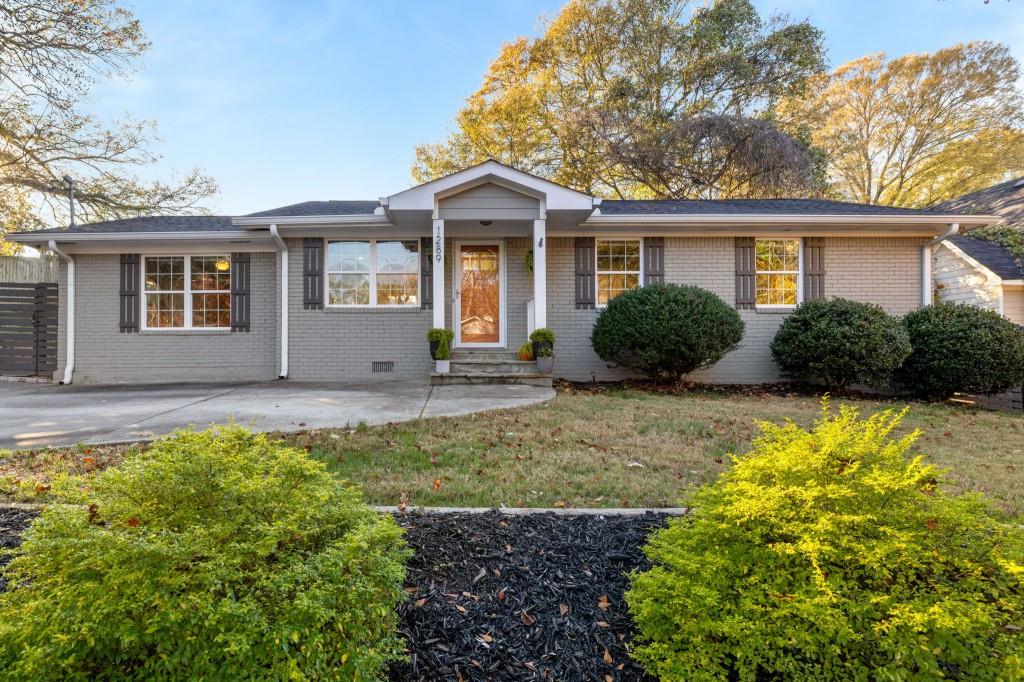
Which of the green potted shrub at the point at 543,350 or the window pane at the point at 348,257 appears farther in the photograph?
the window pane at the point at 348,257

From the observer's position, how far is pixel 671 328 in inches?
291

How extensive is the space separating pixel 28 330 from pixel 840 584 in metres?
13.1

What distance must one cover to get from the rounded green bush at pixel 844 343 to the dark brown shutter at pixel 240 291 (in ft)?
32.2

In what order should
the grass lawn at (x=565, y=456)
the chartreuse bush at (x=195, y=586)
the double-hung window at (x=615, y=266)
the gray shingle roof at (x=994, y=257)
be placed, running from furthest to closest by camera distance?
the gray shingle roof at (x=994, y=257) → the double-hung window at (x=615, y=266) → the grass lawn at (x=565, y=456) → the chartreuse bush at (x=195, y=586)

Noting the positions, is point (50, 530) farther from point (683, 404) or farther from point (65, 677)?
point (683, 404)

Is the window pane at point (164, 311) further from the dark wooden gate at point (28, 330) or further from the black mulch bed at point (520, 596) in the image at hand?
the black mulch bed at point (520, 596)

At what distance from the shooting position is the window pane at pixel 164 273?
9219 mm

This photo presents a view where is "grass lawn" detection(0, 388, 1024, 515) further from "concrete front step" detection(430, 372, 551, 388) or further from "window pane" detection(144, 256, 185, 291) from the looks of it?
"window pane" detection(144, 256, 185, 291)

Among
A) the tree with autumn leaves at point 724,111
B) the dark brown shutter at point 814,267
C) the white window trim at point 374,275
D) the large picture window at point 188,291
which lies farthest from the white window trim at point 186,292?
the tree with autumn leaves at point 724,111

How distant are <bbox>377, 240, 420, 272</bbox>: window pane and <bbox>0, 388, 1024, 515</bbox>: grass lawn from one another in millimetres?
4505

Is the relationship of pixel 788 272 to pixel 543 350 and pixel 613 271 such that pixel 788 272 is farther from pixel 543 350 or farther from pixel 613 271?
pixel 543 350

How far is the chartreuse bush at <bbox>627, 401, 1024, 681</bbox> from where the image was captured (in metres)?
1.39

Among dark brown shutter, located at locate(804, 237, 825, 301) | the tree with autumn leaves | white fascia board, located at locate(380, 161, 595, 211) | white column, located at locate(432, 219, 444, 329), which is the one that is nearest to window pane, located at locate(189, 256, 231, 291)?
white fascia board, located at locate(380, 161, 595, 211)


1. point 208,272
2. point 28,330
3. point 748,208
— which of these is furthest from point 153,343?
point 748,208
